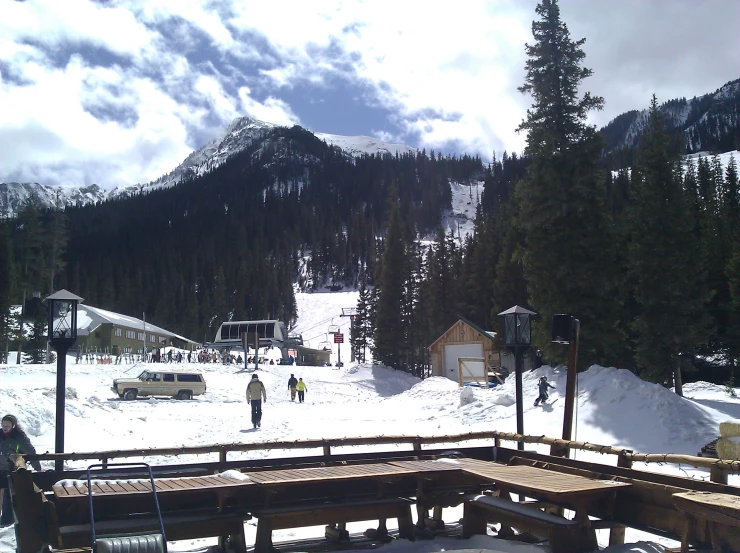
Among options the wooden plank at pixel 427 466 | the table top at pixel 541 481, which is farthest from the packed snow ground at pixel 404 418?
the wooden plank at pixel 427 466

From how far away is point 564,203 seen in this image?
24125mm

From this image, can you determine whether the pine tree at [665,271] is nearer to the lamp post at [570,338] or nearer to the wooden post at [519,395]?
the wooden post at [519,395]

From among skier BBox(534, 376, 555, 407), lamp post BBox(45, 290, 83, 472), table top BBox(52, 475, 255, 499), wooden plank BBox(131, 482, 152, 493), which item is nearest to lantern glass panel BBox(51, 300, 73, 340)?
lamp post BBox(45, 290, 83, 472)

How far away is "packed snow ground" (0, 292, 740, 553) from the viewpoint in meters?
15.6

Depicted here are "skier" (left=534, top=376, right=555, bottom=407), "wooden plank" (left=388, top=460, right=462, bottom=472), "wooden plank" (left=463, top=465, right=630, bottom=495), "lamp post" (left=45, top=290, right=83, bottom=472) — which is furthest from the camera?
"skier" (left=534, top=376, right=555, bottom=407)

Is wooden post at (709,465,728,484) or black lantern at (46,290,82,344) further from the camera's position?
black lantern at (46,290,82,344)

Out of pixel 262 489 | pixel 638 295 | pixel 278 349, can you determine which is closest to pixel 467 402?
pixel 638 295

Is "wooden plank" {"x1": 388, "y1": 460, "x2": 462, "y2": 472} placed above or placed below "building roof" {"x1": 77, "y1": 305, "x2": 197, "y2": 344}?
below

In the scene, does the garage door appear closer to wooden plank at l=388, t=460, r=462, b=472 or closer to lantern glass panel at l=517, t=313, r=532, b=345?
lantern glass panel at l=517, t=313, r=532, b=345

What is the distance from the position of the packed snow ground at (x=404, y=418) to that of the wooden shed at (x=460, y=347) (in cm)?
716

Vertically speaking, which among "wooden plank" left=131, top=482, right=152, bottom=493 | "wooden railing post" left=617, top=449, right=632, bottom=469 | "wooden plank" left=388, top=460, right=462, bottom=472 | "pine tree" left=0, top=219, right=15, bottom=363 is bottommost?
"wooden plank" left=388, top=460, right=462, bottom=472

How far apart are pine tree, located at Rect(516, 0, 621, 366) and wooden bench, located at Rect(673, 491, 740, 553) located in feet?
63.4

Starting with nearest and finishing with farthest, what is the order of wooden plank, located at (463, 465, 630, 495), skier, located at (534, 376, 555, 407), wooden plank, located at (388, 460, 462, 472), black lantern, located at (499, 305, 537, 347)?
wooden plank, located at (463, 465, 630, 495) → wooden plank, located at (388, 460, 462, 472) → black lantern, located at (499, 305, 537, 347) → skier, located at (534, 376, 555, 407)

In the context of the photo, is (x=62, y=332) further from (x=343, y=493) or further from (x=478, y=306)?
(x=478, y=306)
